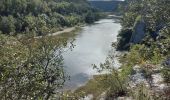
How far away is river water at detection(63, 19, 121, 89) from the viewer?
202 ft

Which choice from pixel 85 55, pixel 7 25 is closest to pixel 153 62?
pixel 85 55

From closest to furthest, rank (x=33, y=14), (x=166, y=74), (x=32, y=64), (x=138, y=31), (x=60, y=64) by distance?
(x=32, y=64) < (x=60, y=64) < (x=166, y=74) < (x=138, y=31) < (x=33, y=14)

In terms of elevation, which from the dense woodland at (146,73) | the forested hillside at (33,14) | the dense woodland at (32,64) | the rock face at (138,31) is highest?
the dense woodland at (32,64)

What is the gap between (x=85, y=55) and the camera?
82.3 m

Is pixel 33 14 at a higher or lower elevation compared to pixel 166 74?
lower

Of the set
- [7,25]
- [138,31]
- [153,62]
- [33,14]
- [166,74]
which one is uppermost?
[166,74]

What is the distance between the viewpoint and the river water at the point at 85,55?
6172cm

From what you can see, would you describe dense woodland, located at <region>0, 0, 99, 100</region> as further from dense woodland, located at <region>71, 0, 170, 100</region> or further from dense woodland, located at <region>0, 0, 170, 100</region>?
dense woodland, located at <region>71, 0, 170, 100</region>

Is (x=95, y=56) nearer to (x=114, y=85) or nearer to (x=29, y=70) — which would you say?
(x=114, y=85)

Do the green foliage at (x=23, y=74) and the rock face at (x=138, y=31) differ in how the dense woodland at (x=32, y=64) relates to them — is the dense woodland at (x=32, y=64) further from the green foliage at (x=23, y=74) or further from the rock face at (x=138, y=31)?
the rock face at (x=138, y=31)

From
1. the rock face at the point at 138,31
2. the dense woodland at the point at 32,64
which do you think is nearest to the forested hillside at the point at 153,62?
the dense woodland at the point at 32,64

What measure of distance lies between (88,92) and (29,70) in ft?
121

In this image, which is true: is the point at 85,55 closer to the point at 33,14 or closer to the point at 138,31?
the point at 138,31

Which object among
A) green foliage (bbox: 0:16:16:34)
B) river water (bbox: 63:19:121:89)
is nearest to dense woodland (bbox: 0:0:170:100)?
river water (bbox: 63:19:121:89)
